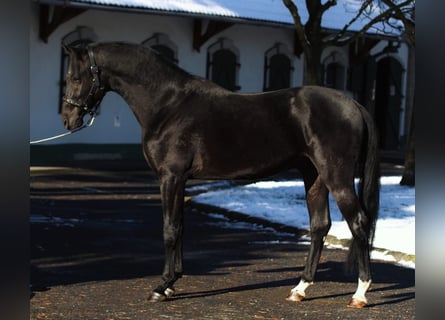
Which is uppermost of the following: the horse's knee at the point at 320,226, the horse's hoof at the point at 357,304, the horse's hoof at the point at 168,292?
the horse's knee at the point at 320,226

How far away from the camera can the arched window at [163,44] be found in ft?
65.6

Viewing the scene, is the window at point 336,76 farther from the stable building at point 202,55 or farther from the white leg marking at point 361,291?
the white leg marking at point 361,291

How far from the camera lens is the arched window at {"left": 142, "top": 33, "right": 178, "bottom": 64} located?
20.0 meters

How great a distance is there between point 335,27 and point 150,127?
675 inches

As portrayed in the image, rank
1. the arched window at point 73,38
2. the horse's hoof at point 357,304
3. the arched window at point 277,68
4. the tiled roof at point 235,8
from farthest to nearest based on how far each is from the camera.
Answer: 1. the arched window at point 277,68
2. the arched window at point 73,38
3. the tiled roof at point 235,8
4. the horse's hoof at point 357,304

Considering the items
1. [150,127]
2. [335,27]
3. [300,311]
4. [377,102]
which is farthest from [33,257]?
[377,102]

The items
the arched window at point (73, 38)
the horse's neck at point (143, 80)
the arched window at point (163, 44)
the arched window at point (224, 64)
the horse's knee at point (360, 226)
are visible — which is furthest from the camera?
the arched window at point (224, 64)

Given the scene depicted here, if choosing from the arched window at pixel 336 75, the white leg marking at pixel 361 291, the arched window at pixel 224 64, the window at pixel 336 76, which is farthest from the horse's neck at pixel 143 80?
the window at pixel 336 76

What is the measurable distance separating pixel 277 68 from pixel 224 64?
1.85 metres

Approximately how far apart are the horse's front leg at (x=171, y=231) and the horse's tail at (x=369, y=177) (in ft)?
4.11

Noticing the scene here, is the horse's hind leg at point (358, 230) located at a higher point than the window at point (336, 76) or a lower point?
higher

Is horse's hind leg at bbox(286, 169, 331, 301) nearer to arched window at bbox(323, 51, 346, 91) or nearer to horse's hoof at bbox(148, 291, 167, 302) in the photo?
horse's hoof at bbox(148, 291, 167, 302)

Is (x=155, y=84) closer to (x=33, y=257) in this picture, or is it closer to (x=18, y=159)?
(x=33, y=257)

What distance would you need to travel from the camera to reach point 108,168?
58.2 ft
